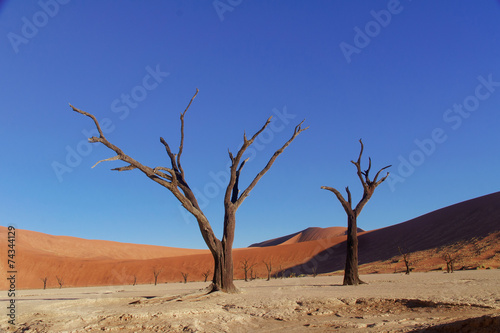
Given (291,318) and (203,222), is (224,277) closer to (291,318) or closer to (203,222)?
(203,222)

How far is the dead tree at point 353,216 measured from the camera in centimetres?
1612

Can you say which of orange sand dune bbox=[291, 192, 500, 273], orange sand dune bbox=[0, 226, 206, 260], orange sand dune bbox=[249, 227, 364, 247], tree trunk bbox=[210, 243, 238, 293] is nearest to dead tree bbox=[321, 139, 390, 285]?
tree trunk bbox=[210, 243, 238, 293]

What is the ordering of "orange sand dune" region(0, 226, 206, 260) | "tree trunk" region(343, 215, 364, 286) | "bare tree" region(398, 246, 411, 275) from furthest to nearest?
"orange sand dune" region(0, 226, 206, 260), "bare tree" region(398, 246, 411, 275), "tree trunk" region(343, 215, 364, 286)

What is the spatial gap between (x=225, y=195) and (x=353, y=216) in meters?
6.19

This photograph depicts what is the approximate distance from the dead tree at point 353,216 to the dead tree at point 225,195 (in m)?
4.17

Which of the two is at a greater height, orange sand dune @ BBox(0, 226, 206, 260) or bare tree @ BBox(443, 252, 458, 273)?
orange sand dune @ BBox(0, 226, 206, 260)

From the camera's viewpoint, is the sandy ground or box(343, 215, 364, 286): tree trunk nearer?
the sandy ground

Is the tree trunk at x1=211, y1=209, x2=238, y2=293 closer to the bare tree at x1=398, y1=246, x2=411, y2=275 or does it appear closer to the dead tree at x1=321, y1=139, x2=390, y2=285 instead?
the dead tree at x1=321, y1=139, x2=390, y2=285

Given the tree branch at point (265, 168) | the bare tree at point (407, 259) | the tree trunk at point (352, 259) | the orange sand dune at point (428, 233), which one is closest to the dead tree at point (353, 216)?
the tree trunk at point (352, 259)

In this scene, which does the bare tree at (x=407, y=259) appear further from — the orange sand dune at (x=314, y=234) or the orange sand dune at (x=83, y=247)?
the orange sand dune at (x=314, y=234)

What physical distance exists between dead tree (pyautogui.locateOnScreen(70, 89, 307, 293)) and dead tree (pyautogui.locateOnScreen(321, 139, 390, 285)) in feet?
13.7

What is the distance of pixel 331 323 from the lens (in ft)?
23.3

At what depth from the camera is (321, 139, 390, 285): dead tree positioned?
635 inches

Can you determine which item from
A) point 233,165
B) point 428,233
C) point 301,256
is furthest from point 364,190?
point 301,256
